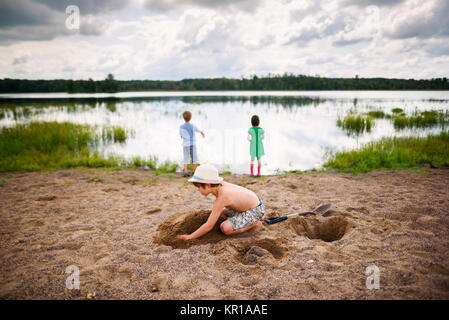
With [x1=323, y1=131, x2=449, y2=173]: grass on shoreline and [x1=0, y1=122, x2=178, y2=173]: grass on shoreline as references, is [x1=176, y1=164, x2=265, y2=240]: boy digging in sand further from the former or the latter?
[x1=0, y1=122, x2=178, y2=173]: grass on shoreline

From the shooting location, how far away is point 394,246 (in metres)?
3.54

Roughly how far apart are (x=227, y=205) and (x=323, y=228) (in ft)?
6.03

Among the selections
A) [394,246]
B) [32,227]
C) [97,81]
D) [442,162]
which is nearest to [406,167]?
[442,162]

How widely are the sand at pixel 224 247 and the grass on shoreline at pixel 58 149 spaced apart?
3291mm

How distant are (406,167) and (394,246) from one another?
5.98 m

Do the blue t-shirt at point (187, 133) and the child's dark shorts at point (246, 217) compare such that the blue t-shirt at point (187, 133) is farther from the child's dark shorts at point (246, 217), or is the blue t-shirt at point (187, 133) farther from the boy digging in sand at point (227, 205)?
the child's dark shorts at point (246, 217)

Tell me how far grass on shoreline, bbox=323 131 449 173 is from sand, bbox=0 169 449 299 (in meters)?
2.40

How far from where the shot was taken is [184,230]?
4324 millimetres

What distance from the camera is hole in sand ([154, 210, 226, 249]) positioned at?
3.97m

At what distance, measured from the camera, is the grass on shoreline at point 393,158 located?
28.0 feet

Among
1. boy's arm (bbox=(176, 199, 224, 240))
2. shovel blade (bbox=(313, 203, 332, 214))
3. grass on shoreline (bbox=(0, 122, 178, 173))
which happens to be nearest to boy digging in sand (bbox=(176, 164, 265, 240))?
boy's arm (bbox=(176, 199, 224, 240))
